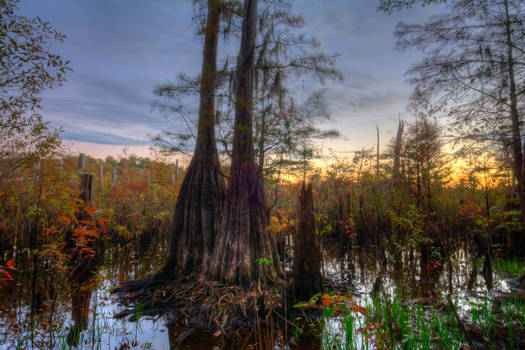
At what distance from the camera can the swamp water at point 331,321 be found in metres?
3.31

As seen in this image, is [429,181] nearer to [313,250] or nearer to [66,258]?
[313,250]

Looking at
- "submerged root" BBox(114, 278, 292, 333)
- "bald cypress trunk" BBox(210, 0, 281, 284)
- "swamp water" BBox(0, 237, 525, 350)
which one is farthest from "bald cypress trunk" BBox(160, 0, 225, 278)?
"swamp water" BBox(0, 237, 525, 350)

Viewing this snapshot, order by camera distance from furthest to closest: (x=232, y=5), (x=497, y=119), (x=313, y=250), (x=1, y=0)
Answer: (x=232, y=5)
(x=497, y=119)
(x=313, y=250)
(x=1, y=0)

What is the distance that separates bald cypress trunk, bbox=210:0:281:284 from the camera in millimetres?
5355

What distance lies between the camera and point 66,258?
22.5 feet

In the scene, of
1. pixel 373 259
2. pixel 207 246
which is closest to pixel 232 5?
pixel 207 246

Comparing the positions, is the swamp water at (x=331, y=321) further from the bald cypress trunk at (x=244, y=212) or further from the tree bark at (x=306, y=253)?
the bald cypress trunk at (x=244, y=212)

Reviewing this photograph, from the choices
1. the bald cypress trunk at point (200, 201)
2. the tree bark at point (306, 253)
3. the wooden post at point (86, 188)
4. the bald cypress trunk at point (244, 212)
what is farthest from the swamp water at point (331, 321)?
the wooden post at point (86, 188)

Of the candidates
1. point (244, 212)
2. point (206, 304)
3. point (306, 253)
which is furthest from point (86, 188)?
point (306, 253)

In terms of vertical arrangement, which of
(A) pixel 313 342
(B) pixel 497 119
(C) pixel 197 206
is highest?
(B) pixel 497 119

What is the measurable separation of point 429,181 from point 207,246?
620 cm

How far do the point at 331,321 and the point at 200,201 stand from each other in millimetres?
3649

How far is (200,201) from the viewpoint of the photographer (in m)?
6.47

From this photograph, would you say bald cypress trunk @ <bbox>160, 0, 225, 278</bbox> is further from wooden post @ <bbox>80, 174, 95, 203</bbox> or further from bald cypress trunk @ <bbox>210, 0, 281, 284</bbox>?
wooden post @ <bbox>80, 174, 95, 203</bbox>
